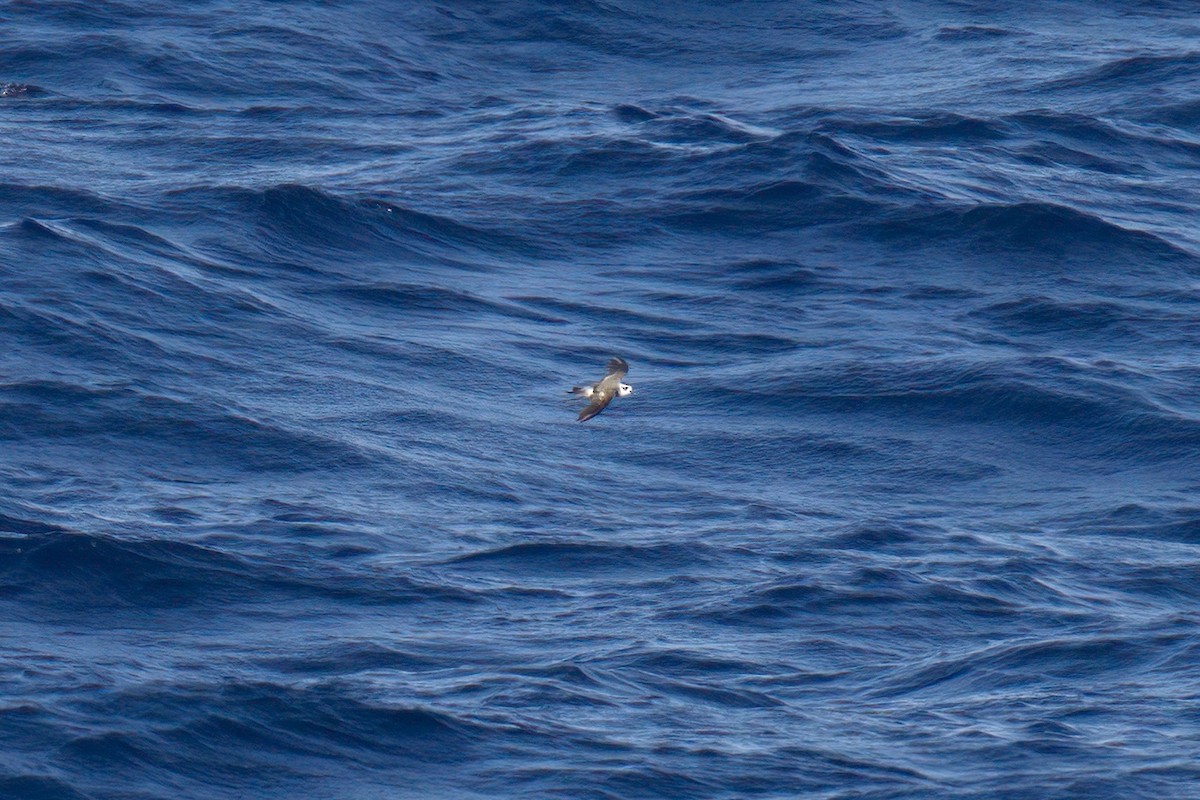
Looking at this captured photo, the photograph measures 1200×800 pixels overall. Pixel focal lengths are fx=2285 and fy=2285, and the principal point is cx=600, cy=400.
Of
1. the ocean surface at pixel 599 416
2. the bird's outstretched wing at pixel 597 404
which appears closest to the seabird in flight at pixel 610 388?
the bird's outstretched wing at pixel 597 404

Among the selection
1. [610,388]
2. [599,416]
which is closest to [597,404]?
[610,388]

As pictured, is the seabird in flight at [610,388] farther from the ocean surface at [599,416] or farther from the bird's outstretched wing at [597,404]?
the ocean surface at [599,416]

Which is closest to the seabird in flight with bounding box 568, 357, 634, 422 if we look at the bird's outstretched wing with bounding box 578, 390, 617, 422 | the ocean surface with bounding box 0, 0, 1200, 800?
the bird's outstretched wing with bounding box 578, 390, 617, 422

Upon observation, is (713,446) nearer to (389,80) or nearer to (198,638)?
(198,638)

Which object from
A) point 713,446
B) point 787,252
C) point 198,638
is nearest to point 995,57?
point 787,252

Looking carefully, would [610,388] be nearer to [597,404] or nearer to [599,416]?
[597,404]
